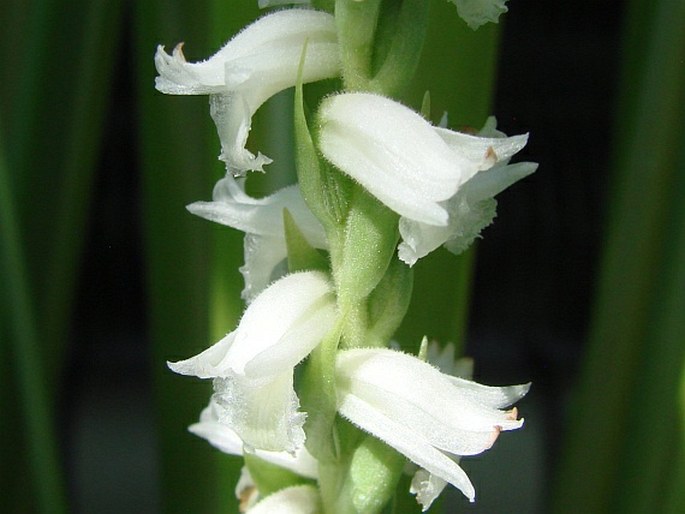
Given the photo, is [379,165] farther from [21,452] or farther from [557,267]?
[557,267]

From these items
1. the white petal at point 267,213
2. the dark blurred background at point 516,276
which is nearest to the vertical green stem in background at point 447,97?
the white petal at point 267,213

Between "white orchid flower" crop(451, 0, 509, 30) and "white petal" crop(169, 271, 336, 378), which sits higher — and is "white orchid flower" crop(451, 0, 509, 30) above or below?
above

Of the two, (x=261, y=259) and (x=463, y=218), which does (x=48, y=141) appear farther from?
(x=463, y=218)

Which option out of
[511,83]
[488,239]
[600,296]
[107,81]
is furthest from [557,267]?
[107,81]

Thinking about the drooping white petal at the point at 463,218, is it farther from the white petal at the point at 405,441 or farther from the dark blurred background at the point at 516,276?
the dark blurred background at the point at 516,276

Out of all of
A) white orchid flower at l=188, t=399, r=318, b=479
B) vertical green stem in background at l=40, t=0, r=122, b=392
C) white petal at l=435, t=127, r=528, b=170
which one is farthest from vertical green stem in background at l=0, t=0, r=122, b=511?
white petal at l=435, t=127, r=528, b=170

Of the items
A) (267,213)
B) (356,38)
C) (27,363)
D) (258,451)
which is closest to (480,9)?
(356,38)

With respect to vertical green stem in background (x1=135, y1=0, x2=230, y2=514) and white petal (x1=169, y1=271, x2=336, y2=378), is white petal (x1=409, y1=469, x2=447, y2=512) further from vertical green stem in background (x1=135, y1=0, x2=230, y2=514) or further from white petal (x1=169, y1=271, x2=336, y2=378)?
vertical green stem in background (x1=135, y1=0, x2=230, y2=514)
